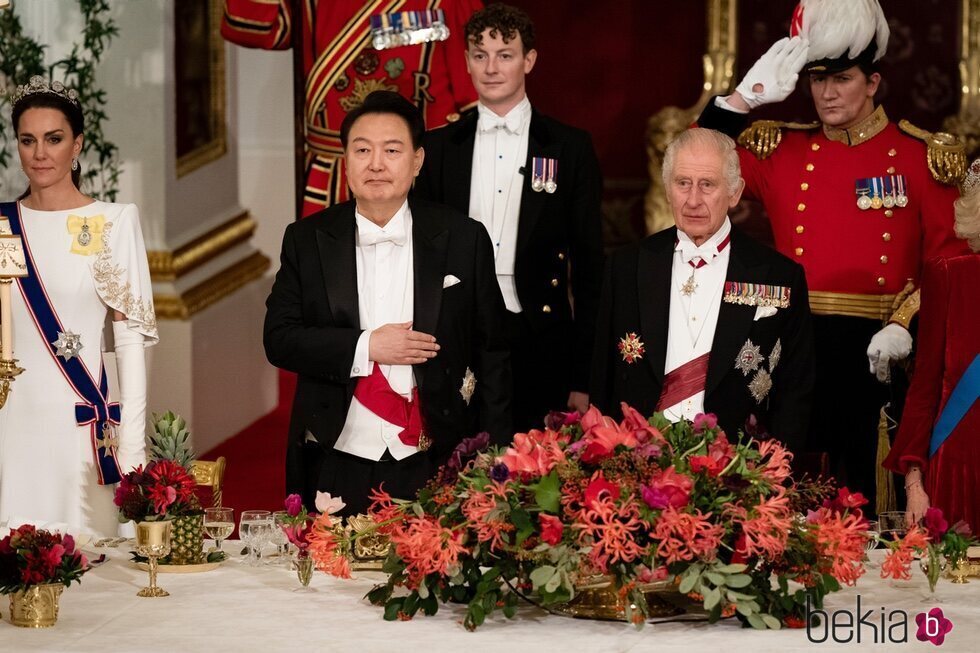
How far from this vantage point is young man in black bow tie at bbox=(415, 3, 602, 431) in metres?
4.38

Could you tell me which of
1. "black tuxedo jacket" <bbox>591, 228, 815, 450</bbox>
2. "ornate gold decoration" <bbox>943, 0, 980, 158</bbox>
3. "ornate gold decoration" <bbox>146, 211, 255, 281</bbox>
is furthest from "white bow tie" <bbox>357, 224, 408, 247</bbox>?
"ornate gold decoration" <bbox>943, 0, 980, 158</bbox>

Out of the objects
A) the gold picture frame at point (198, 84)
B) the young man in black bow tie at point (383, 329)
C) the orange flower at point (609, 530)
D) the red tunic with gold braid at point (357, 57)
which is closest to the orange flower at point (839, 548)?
the orange flower at point (609, 530)

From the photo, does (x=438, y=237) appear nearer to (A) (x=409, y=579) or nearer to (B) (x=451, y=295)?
(B) (x=451, y=295)

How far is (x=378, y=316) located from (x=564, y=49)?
3.64 metres

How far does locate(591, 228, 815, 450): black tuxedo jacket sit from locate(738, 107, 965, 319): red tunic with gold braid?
719 mm

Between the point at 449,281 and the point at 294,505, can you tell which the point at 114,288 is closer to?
the point at 449,281

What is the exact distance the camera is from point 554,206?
441cm

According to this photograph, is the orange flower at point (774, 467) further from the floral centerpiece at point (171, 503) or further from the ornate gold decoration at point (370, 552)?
the floral centerpiece at point (171, 503)

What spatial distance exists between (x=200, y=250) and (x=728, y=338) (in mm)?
3734

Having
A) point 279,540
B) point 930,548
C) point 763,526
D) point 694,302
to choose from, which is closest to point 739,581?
point 763,526

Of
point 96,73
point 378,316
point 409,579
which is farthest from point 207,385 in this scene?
point 409,579

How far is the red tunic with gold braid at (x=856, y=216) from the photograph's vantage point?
435 centimetres

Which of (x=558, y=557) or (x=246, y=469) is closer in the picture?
(x=558, y=557)

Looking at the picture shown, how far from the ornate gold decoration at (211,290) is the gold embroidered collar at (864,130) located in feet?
10.1
